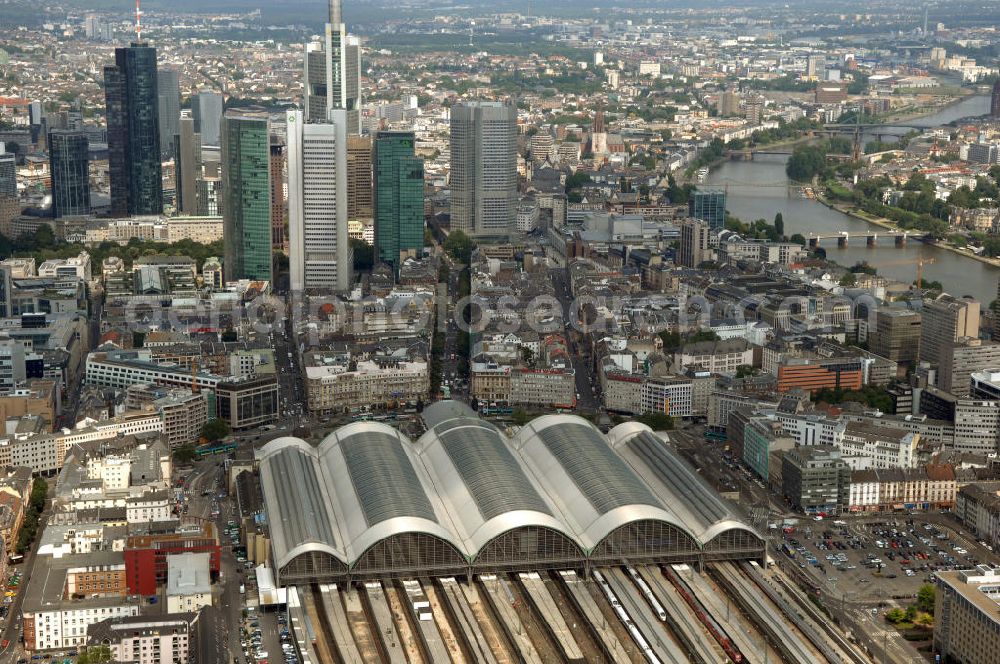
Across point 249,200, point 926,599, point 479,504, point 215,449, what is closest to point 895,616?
point 926,599

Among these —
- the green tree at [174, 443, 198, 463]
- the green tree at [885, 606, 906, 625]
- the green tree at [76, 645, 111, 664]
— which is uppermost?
the green tree at [174, 443, 198, 463]

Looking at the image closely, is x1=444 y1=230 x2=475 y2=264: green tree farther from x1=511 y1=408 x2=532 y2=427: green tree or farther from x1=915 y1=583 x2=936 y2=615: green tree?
x1=915 y1=583 x2=936 y2=615: green tree

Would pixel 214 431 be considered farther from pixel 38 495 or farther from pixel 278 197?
pixel 278 197

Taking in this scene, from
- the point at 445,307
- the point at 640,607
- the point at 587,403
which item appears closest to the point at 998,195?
the point at 445,307

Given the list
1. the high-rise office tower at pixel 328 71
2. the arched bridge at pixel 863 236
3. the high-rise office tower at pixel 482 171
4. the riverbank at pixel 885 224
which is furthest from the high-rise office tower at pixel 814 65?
the high-rise office tower at pixel 328 71

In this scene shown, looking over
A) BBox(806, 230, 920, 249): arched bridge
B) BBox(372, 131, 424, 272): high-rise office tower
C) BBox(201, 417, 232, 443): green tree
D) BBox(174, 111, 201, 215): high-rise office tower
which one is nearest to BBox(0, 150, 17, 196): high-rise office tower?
BBox(174, 111, 201, 215): high-rise office tower

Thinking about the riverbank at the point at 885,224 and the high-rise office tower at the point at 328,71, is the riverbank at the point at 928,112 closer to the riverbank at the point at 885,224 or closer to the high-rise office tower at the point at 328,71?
the riverbank at the point at 885,224
